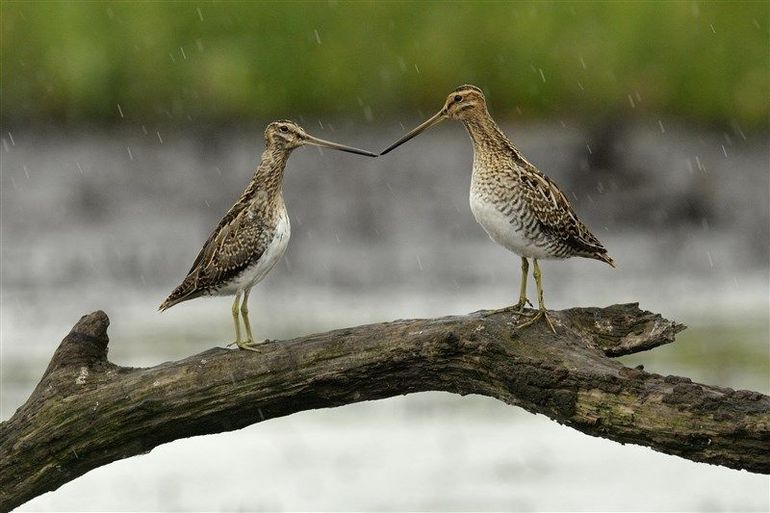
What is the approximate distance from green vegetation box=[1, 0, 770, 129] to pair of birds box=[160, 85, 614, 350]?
8719 millimetres

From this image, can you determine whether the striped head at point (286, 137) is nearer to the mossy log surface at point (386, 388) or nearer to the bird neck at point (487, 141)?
the bird neck at point (487, 141)

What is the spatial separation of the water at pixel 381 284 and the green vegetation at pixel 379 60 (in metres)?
0.35

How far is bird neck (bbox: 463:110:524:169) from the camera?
8000mm

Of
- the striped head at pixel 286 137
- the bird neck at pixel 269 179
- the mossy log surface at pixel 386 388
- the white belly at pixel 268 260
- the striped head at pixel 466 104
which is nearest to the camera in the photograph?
the mossy log surface at pixel 386 388

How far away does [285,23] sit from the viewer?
57.1ft

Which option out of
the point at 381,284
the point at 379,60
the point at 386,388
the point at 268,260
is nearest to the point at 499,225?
the point at 386,388

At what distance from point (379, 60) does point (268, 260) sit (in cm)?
946

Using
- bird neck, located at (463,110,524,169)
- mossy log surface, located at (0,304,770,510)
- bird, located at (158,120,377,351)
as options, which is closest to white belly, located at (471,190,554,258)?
bird neck, located at (463,110,524,169)

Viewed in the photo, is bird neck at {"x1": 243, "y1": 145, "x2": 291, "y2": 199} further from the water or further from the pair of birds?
the water

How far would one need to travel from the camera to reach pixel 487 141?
804 cm

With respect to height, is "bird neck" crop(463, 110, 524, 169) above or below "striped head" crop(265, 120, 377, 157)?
below

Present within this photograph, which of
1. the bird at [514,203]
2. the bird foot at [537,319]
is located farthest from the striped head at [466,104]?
the bird foot at [537,319]

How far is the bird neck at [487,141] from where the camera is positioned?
8000 millimetres

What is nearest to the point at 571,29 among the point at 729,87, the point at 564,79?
the point at 564,79
